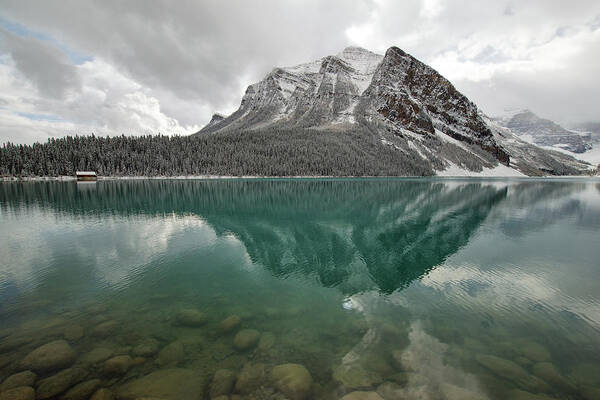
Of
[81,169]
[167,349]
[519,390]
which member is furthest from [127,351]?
[81,169]

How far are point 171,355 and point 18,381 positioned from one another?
206 inches

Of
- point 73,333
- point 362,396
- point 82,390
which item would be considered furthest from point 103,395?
point 362,396

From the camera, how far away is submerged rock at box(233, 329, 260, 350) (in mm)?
13312

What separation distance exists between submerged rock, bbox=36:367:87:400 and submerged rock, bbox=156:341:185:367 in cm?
277

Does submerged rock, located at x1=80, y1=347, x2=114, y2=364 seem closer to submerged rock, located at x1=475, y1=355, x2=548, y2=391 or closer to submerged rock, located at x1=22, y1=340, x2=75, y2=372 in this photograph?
submerged rock, located at x1=22, y1=340, x2=75, y2=372

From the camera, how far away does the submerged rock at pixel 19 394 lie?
946cm

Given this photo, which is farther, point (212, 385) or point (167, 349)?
point (167, 349)

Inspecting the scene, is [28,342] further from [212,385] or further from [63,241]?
[63,241]

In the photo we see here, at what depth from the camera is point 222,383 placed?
10.8 meters

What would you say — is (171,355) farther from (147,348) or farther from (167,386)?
(167,386)

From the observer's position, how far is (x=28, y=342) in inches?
516

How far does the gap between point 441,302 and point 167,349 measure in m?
17.3

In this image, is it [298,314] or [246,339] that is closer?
[246,339]

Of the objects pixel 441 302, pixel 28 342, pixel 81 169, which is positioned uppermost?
pixel 81 169
